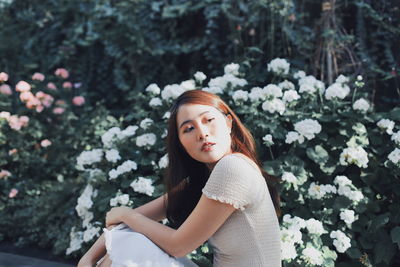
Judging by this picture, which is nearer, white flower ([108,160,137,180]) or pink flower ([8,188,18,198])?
white flower ([108,160,137,180])

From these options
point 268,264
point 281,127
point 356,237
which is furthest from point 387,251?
point 268,264

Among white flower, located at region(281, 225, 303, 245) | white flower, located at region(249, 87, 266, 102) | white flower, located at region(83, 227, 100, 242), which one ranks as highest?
white flower, located at region(249, 87, 266, 102)

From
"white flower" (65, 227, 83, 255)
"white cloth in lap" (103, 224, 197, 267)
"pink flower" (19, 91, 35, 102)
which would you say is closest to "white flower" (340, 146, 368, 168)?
"white cloth in lap" (103, 224, 197, 267)

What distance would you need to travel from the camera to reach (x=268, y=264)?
5.49 ft

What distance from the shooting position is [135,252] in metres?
1.69

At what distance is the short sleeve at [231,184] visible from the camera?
1.58m

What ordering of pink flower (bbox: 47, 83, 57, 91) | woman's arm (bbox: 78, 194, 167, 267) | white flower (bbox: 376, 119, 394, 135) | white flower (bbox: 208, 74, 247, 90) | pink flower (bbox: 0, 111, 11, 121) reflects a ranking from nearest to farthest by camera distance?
woman's arm (bbox: 78, 194, 167, 267) < white flower (bbox: 376, 119, 394, 135) < white flower (bbox: 208, 74, 247, 90) < pink flower (bbox: 0, 111, 11, 121) < pink flower (bbox: 47, 83, 57, 91)

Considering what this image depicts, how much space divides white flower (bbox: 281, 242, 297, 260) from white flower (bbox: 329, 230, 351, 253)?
287mm

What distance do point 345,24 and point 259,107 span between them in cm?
138

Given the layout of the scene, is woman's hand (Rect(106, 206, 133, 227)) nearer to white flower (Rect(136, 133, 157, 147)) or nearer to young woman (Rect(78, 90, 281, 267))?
young woman (Rect(78, 90, 281, 267))

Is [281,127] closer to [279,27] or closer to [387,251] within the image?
[387,251]

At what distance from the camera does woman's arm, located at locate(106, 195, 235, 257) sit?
161 cm

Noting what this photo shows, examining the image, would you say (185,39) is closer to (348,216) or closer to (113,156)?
(113,156)

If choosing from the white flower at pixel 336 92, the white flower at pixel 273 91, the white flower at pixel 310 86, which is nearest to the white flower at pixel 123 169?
the white flower at pixel 273 91
